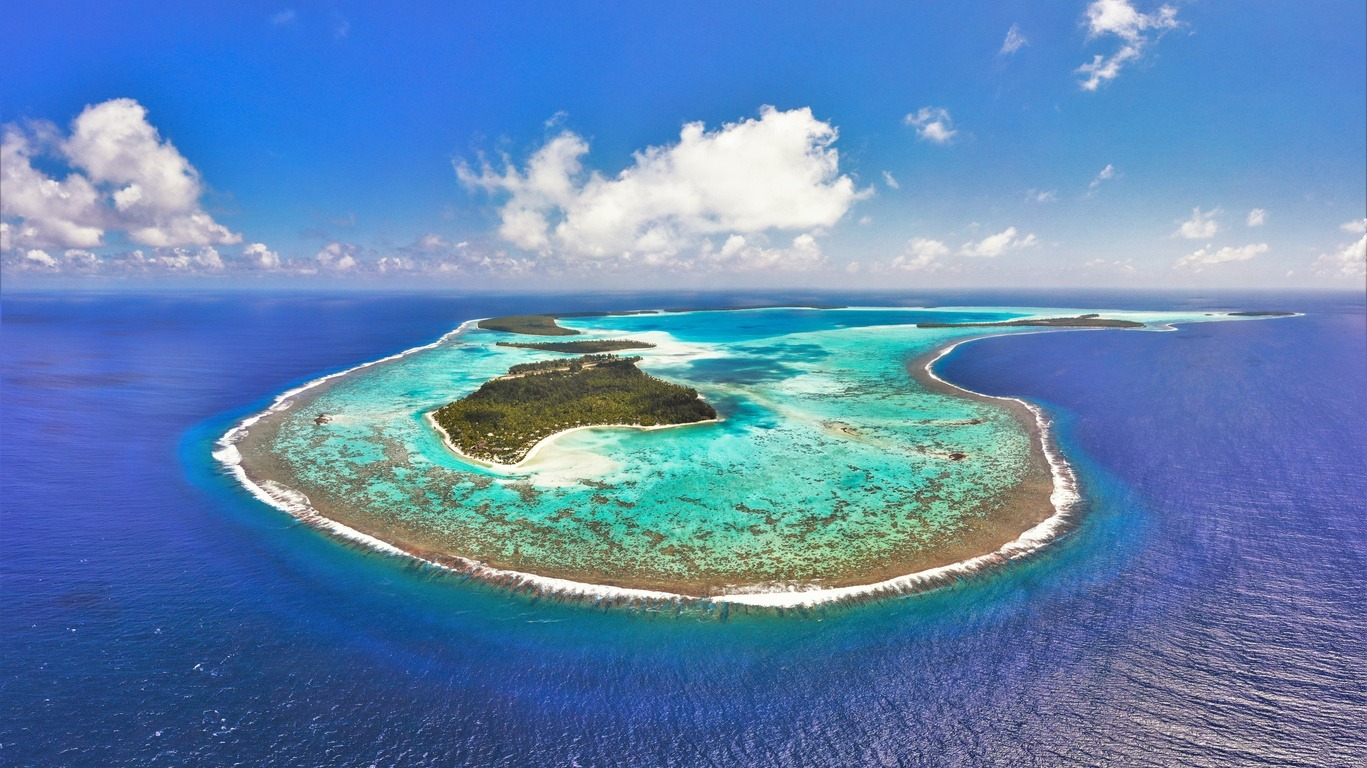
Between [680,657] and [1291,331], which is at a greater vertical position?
[1291,331]

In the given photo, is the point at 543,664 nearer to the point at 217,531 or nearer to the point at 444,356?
the point at 217,531

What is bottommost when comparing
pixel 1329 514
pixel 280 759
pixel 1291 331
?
pixel 280 759

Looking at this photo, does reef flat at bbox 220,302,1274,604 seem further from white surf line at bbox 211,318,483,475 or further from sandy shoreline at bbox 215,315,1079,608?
white surf line at bbox 211,318,483,475

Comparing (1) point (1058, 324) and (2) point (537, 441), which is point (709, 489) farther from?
(1) point (1058, 324)

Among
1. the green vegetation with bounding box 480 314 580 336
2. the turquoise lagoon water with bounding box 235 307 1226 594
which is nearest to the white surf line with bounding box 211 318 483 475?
the turquoise lagoon water with bounding box 235 307 1226 594

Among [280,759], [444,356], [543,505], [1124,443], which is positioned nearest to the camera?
[280,759]

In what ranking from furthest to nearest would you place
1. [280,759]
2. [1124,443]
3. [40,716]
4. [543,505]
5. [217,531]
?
[1124,443], [543,505], [217,531], [40,716], [280,759]

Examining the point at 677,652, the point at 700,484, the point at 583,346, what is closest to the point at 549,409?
the point at 700,484

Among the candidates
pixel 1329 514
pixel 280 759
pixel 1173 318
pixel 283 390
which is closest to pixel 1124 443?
pixel 1329 514
